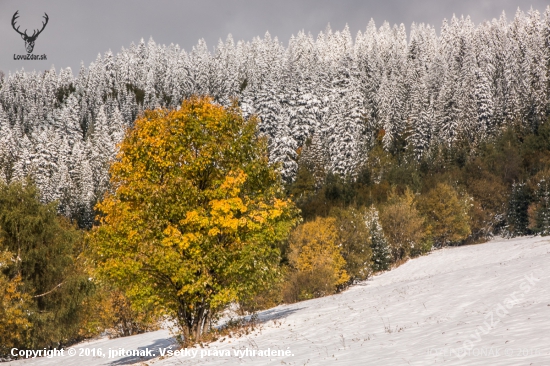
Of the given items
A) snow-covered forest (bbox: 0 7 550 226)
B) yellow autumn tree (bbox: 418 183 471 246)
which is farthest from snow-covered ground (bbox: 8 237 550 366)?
snow-covered forest (bbox: 0 7 550 226)

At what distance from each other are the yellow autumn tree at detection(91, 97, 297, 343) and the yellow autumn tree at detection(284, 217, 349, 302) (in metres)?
26.3

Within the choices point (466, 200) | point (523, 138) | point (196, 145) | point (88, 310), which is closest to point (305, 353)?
point (196, 145)

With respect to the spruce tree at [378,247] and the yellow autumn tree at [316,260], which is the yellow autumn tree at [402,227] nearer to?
the spruce tree at [378,247]

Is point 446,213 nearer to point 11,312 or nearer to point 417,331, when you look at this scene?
point 417,331

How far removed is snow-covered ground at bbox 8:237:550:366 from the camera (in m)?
12.4

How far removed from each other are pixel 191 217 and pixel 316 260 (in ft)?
118

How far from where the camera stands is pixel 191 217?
18.6 m

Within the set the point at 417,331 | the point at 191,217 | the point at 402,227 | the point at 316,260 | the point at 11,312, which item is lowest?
the point at 417,331

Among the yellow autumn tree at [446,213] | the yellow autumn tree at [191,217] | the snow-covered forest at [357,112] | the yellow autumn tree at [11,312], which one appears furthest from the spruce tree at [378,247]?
the yellow autumn tree at [191,217]

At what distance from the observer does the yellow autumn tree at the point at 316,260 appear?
46438 mm

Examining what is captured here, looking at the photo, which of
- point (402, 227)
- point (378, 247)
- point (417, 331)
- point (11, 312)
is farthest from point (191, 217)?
point (402, 227)

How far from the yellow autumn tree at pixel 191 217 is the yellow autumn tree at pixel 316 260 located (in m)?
26.3

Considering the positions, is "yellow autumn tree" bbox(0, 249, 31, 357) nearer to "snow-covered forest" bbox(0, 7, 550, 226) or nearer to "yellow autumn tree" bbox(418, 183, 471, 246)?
"yellow autumn tree" bbox(418, 183, 471, 246)

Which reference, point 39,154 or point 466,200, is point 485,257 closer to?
point 466,200
